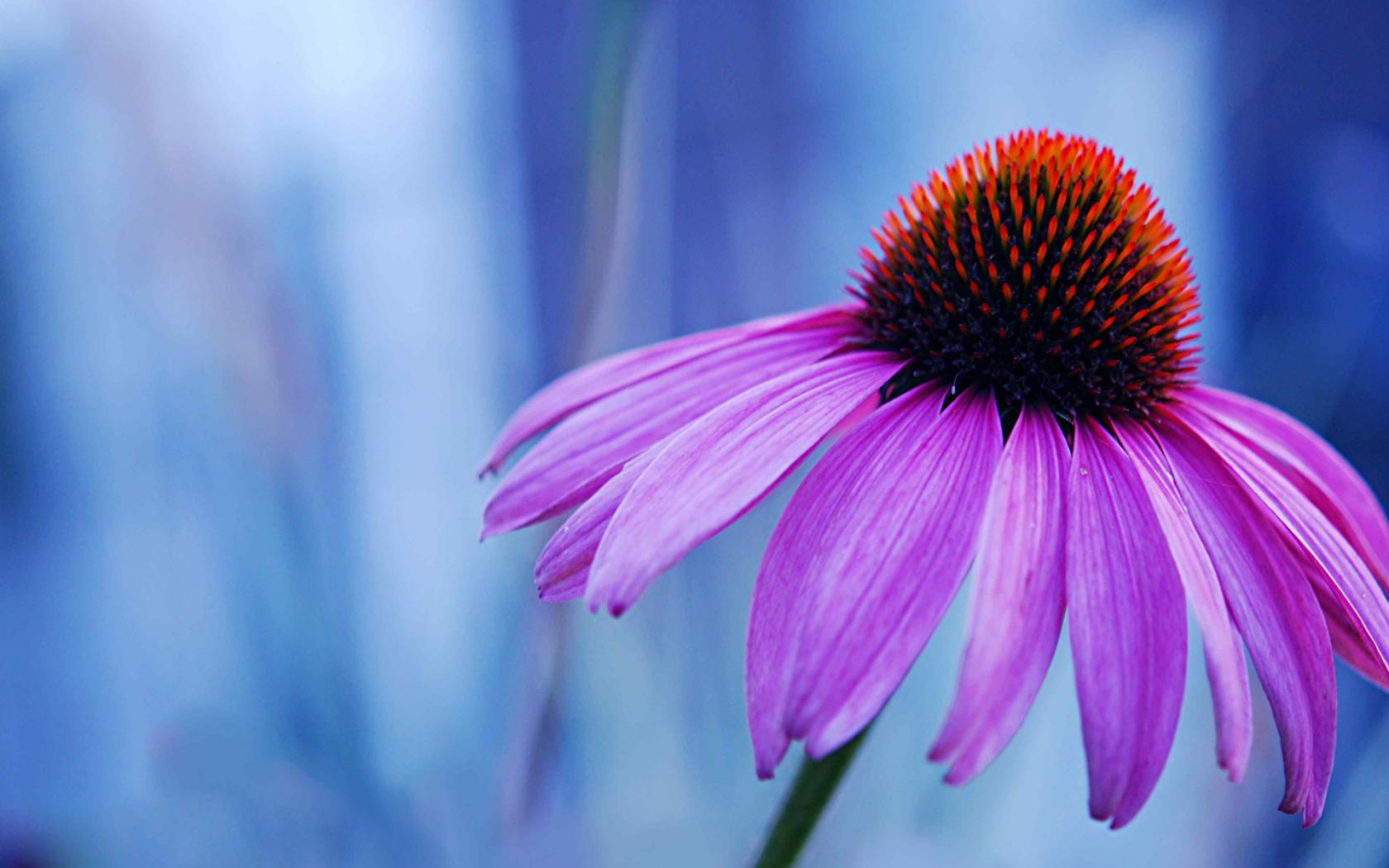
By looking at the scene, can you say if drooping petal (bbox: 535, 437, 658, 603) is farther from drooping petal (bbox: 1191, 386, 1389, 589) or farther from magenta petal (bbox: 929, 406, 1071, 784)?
drooping petal (bbox: 1191, 386, 1389, 589)

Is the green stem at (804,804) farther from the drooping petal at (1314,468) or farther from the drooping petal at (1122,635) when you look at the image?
the drooping petal at (1314,468)

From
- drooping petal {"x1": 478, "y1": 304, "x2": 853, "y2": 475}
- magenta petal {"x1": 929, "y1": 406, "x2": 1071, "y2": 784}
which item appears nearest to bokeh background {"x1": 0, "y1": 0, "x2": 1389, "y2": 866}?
drooping petal {"x1": 478, "y1": 304, "x2": 853, "y2": 475}

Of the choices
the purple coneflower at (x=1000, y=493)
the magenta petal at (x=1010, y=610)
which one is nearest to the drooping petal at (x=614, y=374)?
the purple coneflower at (x=1000, y=493)

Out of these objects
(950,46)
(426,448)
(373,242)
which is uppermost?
(950,46)

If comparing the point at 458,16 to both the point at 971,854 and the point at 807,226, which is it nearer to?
the point at 807,226

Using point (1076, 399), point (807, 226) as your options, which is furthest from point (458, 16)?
point (1076, 399)

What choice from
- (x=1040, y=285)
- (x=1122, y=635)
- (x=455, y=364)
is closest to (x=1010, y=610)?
(x=1122, y=635)
